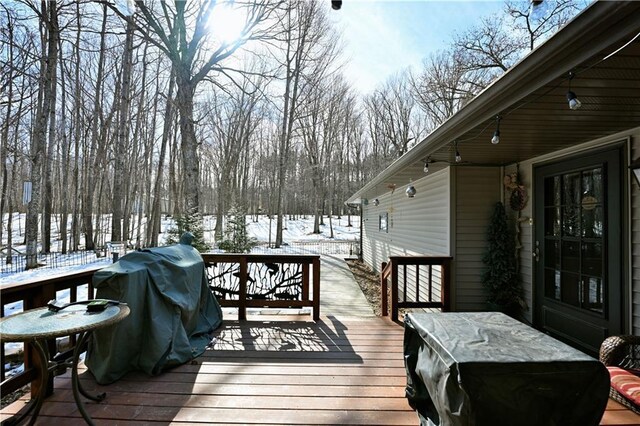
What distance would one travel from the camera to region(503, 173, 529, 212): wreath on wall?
429 centimetres

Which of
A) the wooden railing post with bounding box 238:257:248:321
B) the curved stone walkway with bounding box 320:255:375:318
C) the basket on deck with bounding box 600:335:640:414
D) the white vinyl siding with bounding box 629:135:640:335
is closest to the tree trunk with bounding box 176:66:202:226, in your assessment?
the curved stone walkway with bounding box 320:255:375:318

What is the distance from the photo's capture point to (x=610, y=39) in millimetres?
1498

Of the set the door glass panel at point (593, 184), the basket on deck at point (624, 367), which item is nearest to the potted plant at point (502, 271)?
the door glass panel at point (593, 184)

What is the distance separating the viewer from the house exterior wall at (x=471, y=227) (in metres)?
4.75

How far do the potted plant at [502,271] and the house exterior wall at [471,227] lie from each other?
0.20 metres

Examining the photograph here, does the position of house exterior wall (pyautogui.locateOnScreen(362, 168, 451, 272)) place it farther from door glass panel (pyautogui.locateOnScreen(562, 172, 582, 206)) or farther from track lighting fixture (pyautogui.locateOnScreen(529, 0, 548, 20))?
track lighting fixture (pyautogui.locateOnScreen(529, 0, 548, 20))

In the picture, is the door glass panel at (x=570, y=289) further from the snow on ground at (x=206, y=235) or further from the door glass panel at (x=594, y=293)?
the snow on ground at (x=206, y=235)

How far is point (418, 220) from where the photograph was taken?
6414 millimetres

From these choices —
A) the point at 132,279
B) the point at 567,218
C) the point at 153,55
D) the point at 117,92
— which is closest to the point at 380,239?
the point at 567,218

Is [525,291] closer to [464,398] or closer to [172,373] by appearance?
[464,398]

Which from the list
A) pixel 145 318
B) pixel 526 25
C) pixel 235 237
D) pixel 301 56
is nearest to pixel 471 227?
pixel 145 318

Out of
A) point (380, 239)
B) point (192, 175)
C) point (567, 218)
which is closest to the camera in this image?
point (567, 218)

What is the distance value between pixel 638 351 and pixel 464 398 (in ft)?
6.83

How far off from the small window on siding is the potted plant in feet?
15.3
